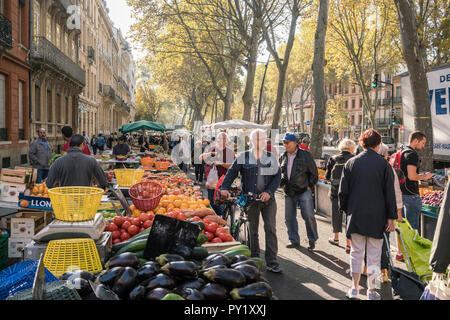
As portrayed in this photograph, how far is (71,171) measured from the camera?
5219 mm

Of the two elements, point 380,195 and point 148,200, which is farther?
point 148,200

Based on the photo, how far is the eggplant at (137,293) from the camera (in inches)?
94.7

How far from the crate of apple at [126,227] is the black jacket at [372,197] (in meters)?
2.43

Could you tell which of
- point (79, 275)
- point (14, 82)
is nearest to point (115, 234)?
point (79, 275)

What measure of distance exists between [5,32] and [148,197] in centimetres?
1347

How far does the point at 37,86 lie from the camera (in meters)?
21.6

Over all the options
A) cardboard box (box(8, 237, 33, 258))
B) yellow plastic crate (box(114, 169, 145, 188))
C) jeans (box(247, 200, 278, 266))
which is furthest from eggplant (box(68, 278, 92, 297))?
yellow plastic crate (box(114, 169, 145, 188))

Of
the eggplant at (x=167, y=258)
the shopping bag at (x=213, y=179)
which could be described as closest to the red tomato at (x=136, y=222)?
the eggplant at (x=167, y=258)

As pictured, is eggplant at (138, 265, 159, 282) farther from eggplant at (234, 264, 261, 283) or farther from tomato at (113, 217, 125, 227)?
tomato at (113, 217, 125, 227)

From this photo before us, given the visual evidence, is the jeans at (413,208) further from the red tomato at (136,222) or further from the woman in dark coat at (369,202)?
the red tomato at (136,222)

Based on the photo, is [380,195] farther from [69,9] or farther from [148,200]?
[69,9]

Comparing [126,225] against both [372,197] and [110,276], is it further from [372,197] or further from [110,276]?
[372,197]
